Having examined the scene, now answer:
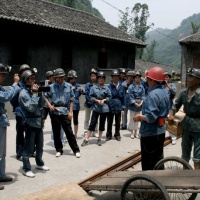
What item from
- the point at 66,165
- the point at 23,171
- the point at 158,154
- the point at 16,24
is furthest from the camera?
the point at 16,24

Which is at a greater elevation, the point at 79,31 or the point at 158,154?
the point at 79,31

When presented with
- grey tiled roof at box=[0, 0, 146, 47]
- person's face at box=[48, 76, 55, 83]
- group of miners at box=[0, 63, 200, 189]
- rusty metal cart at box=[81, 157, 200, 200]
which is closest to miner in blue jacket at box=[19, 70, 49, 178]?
group of miners at box=[0, 63, 200, 189]

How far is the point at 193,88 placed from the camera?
16.1 ft

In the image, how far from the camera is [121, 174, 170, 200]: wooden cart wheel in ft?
12.6

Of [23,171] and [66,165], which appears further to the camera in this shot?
[66,165]

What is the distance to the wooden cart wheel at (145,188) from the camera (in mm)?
3842

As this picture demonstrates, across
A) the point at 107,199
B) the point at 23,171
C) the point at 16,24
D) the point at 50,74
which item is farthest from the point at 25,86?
the point at 16,24

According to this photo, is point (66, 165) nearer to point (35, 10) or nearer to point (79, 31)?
point (79, 31)

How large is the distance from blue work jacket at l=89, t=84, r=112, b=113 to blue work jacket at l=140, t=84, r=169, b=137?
3.22 metres

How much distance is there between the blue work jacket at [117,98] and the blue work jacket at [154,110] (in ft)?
12.5

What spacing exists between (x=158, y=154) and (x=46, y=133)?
5.32 meters

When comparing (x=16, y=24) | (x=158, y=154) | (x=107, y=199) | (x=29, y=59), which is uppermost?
(x=16, y=24)

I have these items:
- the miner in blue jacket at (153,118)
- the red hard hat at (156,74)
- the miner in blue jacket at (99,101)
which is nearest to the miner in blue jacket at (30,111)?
the miner in blue jacket at (153,118)

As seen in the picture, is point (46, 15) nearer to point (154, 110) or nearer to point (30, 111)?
point (30, 111)
